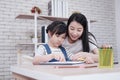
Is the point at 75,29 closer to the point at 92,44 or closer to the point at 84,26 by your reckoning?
the point at 84,26

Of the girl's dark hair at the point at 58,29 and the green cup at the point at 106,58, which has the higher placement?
the girl's dark hair at the point at 58,29

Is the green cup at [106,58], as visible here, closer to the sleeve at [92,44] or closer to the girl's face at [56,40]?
the girl's face at [56,40]

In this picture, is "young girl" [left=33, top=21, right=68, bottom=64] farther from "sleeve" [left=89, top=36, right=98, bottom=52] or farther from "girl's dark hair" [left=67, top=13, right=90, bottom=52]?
"sleeve" [left=89, top=36, right=98, bottom=52]

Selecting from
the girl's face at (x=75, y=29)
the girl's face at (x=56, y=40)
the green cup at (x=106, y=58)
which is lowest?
the green cup at (x=106, y=58)

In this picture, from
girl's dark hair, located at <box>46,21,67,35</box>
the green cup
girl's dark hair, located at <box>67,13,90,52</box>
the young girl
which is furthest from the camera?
girl's dark hair, located at <box>67,13,90,52</box>

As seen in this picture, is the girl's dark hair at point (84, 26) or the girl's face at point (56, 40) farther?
the girl's dark hair at point (84, 26)

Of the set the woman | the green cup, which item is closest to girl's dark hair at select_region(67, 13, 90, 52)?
the woman

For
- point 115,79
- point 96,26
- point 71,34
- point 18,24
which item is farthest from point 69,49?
point 96,26

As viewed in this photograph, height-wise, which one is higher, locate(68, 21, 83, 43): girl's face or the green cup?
locate(68, 21, 83, 43): girl's face

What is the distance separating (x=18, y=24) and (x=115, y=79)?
101 inches

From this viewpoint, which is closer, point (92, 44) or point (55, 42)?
point (55, 42)

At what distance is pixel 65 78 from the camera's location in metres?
0.55

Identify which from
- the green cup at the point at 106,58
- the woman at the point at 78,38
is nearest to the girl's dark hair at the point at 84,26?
the woman at the point at 78,38

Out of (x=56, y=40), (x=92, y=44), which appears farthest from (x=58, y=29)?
(x=92, y=44)
